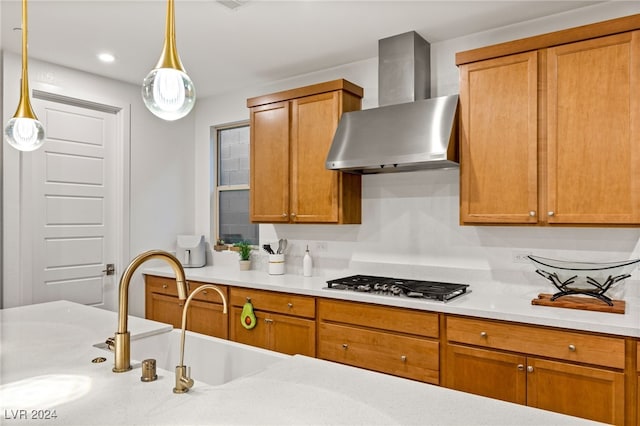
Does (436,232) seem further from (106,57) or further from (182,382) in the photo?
(106,57)

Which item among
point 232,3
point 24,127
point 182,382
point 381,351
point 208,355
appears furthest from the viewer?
point 381,351

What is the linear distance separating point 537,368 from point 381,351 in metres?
0.88

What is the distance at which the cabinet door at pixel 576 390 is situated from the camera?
6.52 feet

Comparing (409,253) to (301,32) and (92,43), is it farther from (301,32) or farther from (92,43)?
(92,43)

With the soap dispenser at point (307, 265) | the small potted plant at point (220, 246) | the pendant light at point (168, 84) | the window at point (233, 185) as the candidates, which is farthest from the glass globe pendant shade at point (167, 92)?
the small potted plant at point (220, 246)

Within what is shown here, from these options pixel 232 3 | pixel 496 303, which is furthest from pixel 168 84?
pixel 496 303

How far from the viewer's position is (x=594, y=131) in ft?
7.59

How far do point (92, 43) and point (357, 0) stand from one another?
198 cm

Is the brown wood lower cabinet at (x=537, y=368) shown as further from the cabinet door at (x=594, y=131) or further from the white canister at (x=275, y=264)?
the white canister at (x=275, y=264)

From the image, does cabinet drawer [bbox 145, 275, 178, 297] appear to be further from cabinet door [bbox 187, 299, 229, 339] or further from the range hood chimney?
the range hood chimney

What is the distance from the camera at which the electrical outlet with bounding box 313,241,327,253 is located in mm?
3721

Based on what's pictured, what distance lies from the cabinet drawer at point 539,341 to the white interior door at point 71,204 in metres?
3.08

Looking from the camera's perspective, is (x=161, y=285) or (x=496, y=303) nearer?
(x=496, y=303)

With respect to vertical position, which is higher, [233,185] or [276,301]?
[233,185]
